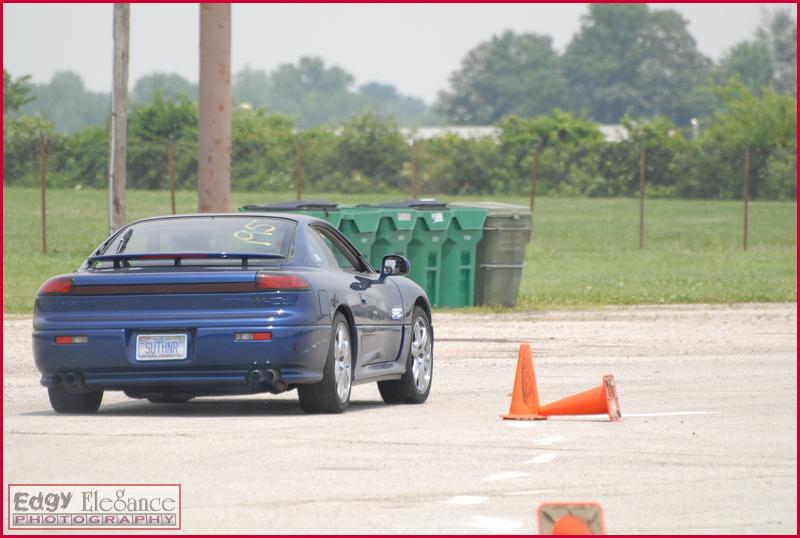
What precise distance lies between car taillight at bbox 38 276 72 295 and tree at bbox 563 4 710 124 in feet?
435

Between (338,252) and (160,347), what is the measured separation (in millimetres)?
1961

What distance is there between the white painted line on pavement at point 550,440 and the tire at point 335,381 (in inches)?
66.2

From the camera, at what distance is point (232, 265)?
11.3 m

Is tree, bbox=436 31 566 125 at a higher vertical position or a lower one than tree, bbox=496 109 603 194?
higher

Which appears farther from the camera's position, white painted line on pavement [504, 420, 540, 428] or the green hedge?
the green hedge

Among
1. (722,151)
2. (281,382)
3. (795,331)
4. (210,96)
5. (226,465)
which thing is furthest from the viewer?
(722,151)

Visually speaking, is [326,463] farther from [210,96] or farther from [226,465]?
[210,96]

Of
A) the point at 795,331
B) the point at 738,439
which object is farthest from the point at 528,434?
the point at 795,331

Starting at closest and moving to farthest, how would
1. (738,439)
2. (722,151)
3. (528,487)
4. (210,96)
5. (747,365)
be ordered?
(528,487) → (738,439) → (747,365) → (210,96) → (722,151)

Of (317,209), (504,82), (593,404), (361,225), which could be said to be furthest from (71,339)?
(504,82)

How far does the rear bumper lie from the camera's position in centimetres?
1102

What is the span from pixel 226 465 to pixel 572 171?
1534 inches

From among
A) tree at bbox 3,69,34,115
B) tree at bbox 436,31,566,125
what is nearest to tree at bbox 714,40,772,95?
tree at bbox 436,31,566,125

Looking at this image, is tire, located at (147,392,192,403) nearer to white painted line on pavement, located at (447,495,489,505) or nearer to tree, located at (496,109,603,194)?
white painted line on pavement, located at (447,495,489,505)
